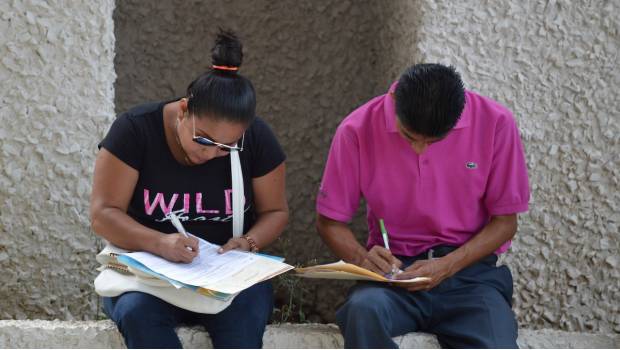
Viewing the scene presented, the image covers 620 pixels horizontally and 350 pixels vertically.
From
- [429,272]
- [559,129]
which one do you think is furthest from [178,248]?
[559,129]

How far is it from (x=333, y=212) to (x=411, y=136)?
0.41m

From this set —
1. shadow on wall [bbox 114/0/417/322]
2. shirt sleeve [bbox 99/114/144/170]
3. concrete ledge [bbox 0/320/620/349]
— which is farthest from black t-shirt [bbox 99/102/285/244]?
shadow on wall [bbox 114/0/417/322]

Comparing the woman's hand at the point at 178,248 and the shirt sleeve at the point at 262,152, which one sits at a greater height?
the shirt sleeve at the point at 262,152

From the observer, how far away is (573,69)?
133 inches

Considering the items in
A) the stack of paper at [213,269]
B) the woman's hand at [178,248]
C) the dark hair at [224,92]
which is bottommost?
the stack of paper at [213,269]

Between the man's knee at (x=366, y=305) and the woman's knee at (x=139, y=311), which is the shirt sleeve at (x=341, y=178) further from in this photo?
the woman's knee at (x=139, y=311)

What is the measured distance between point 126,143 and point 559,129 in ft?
5.11

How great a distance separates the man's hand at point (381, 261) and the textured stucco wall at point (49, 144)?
3.62ft

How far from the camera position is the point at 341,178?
9.78 ft

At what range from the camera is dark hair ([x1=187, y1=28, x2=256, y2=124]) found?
2.71 meters

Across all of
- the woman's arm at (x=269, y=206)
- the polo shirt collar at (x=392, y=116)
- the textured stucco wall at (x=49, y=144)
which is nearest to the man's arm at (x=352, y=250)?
the woman's arm at (x=269, y=206)

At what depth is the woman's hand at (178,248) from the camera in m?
2.65

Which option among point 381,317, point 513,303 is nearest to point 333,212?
point 381,317

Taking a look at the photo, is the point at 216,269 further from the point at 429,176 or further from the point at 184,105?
the point at 429,176
